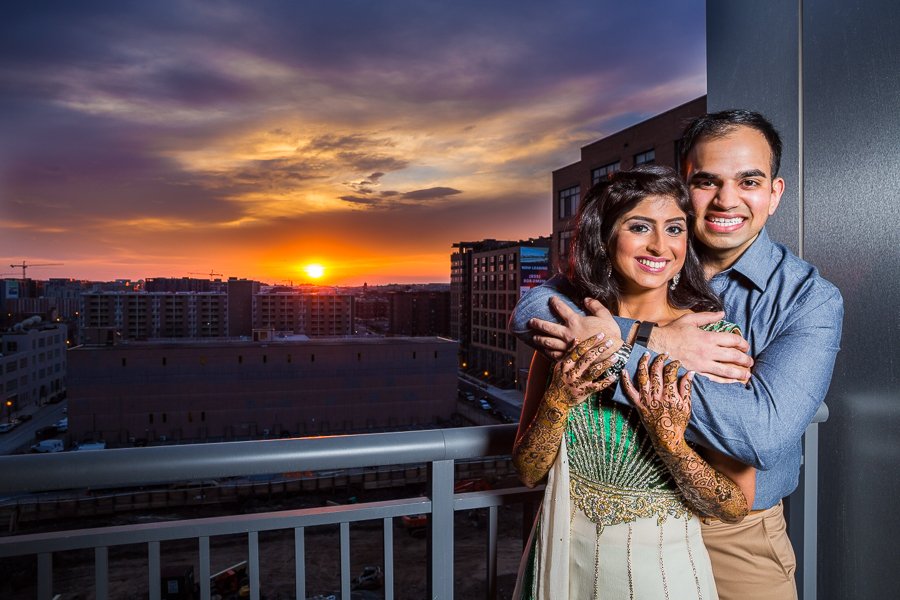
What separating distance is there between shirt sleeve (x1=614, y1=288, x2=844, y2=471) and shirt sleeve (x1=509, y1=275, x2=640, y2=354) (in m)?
0.19

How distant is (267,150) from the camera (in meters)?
38.3

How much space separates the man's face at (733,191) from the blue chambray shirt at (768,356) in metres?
0.04

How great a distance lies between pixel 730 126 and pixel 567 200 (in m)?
14.1

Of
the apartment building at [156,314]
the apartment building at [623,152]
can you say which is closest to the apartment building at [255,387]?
the apartment building at [623,152]

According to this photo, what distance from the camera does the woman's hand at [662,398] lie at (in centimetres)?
69

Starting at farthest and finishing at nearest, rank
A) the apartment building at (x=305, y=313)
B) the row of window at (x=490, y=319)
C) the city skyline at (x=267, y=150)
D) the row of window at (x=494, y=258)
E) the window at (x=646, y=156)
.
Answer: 1. the apartment building at (x=305, y=313)
2. the row of window at (x=490, y=319)
3. the row of window at (x=494, y=258)
4. the city skyline at (x=267, y=150)
5. the window at (x=646, y=156)

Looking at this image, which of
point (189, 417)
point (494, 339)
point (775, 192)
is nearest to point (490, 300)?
point (494, 339)

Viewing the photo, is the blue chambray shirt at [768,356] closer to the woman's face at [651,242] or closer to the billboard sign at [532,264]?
the woman's face at [651,242]

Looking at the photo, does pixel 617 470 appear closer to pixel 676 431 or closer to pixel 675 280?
pixel 676 431

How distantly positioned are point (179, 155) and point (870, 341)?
43.7 metres

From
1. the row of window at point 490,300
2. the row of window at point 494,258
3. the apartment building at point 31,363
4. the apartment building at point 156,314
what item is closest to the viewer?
the apartment building at point 31,363

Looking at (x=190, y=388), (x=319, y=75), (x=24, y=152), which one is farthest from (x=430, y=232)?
(x=24, y=152)

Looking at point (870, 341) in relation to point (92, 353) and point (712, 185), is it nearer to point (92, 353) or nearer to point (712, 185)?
point (712, 185)

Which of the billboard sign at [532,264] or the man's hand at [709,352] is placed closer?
the man's hand at [709,352]
